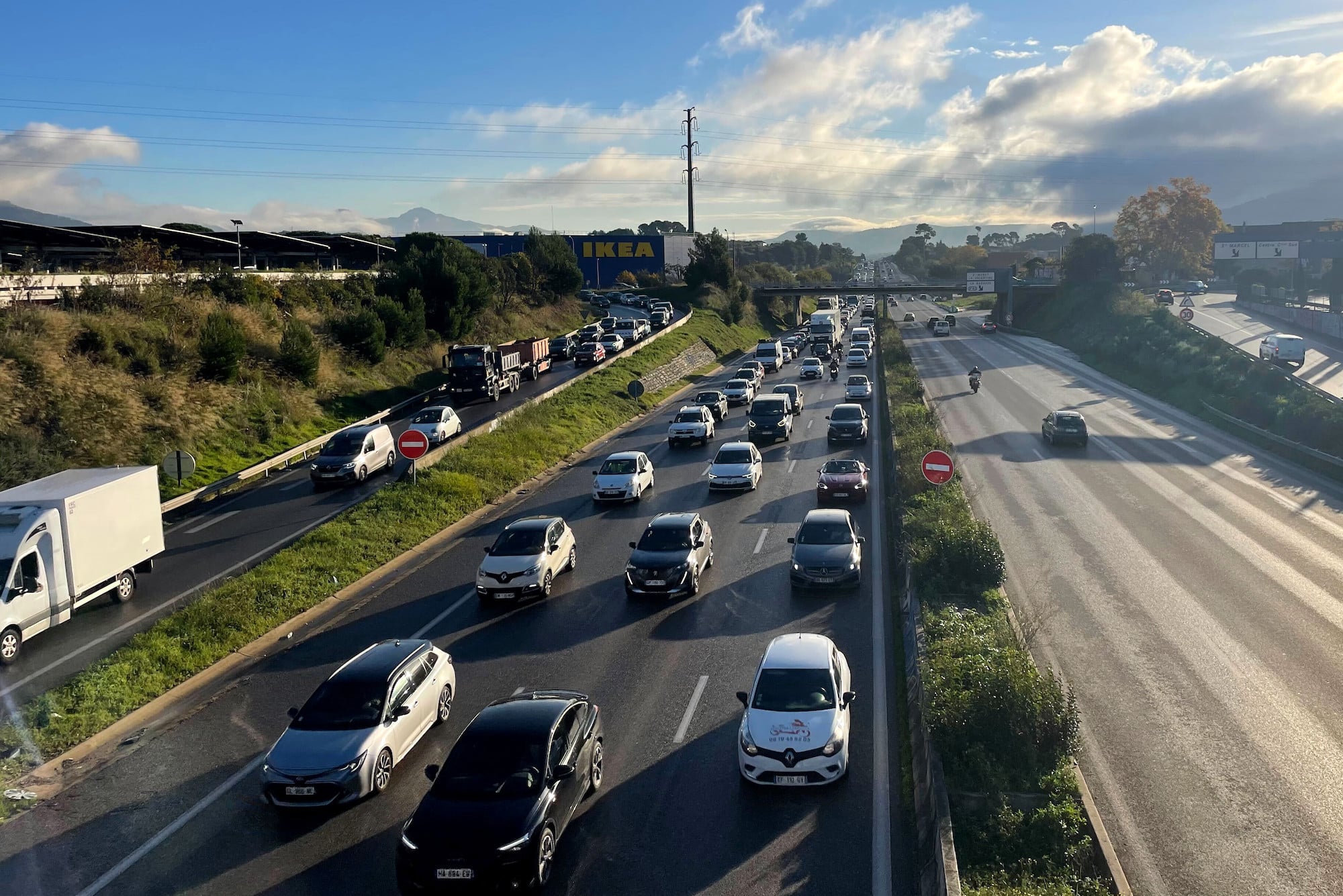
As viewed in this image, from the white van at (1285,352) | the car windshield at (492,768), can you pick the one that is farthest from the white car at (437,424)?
the white van at (1285,352)

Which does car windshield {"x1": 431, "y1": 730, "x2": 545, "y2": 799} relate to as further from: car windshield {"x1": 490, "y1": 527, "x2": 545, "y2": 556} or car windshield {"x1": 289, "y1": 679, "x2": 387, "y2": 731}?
car windshield {"x1": 490, "y1": 527, "x2": 545, "y2": 556}

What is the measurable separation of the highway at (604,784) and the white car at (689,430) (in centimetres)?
1758

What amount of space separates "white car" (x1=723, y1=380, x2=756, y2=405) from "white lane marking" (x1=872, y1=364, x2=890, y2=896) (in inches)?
1228

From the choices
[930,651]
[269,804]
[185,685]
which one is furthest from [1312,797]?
[185,685]

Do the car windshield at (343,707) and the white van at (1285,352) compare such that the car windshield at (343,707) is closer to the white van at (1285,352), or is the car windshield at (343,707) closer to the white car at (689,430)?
the white car at (689,430)

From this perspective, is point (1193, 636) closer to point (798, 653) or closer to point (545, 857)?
point (798, 653)

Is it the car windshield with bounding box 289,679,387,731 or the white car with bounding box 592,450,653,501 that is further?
the white car with bounding box 592,450,653,501

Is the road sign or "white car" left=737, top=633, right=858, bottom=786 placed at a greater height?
the road sign

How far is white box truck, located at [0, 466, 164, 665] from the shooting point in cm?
1806

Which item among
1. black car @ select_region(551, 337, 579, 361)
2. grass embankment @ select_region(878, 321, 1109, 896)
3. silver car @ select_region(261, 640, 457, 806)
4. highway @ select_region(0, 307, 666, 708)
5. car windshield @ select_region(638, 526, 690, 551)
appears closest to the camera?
grass embankment @ select_region(878, 321, 1109, 896)

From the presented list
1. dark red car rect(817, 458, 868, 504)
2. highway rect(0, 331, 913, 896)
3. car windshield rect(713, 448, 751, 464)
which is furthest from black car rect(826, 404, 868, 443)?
highway rect(0, 331, 913, 896)

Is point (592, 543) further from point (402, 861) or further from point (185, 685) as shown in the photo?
point (402, 861)

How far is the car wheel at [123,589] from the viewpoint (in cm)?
2142

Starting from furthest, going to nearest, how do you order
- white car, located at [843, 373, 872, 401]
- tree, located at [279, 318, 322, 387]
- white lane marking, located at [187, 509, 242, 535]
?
white car, located at [843, 373, 872, 401]
tree, located at [279, 318, 322, 387]
white lane marking, located at [187, 509, 242, 535]
